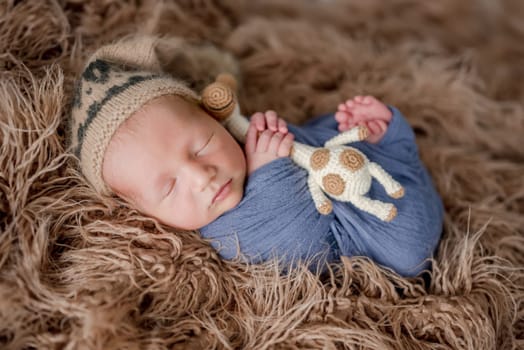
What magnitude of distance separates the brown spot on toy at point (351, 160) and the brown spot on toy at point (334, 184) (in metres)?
0.03

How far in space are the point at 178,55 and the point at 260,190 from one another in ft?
1.36

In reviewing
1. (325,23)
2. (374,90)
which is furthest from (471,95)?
(325,23)

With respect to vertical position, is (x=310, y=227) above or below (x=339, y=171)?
below

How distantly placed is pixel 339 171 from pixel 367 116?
0.82ft

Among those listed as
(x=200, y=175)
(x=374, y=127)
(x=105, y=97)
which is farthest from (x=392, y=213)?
(x=105, y=97)

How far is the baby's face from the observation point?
33.9 inches

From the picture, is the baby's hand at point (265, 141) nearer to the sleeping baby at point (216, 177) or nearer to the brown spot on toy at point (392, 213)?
the sleeping baby at point (216, 177)

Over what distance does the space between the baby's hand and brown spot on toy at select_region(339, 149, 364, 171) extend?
0.40 feet

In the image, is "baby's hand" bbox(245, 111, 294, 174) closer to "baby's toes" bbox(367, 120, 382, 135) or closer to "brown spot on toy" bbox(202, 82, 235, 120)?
"brown spot on toy" bbox(202, 82, 235, 120)

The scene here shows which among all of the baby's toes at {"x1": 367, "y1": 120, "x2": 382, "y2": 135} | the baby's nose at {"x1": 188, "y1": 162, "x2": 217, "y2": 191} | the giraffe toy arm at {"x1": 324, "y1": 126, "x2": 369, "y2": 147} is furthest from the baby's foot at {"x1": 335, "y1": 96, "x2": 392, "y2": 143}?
the baby's nose at {"x1": 188, "y1": 162, "x2": 217, "y2": 191}

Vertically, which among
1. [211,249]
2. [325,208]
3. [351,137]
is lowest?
[211,249]

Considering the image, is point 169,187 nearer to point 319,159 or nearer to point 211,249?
point 211,249

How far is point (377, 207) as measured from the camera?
892 millimetres

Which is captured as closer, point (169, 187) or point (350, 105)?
point (169, 187)
